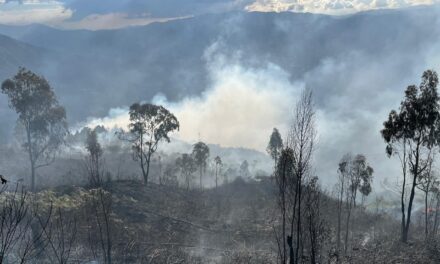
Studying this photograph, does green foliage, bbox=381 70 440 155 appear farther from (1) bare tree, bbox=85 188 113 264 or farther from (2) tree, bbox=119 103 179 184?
(2) tree, bbox=119 103 179 184

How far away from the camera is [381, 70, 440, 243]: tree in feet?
100

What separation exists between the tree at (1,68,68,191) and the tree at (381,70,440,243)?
31.7 metres

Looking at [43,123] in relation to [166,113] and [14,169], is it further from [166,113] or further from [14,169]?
[14,169]

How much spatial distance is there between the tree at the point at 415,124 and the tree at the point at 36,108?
104 ft

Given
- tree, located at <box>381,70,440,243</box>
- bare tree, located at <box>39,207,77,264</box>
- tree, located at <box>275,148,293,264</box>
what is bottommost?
bare tree, located at <box>39,207,77,264</box>

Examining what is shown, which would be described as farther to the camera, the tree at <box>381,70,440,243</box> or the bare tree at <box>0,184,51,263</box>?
the tree at <box>381,70,440,243</box>

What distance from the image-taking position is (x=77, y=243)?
80.9 ft

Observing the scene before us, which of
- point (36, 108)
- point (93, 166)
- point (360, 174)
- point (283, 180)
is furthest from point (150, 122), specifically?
point (283, 180)

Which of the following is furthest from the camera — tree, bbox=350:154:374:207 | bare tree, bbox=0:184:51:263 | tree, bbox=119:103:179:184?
tree, bbox=119:103:179:184

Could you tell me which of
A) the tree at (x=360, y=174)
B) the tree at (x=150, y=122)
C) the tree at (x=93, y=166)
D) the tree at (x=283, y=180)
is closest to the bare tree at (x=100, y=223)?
the tree at (x=93, y=166)

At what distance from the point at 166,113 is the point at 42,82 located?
16628 mm

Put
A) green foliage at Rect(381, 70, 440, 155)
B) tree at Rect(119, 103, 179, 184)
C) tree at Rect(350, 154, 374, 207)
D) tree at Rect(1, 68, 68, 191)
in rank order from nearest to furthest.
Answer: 1. green foliage at Rect(381, 70, 440, 155)
2. tree at Rect(350, 154, 374, 207)
3. tree at Rect(1, 68, 68, 191)
4. tree at Rect(119, 103, 179, 184)

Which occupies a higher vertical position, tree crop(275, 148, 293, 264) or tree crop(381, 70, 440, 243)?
tree crop(381, 70, 440, 243)

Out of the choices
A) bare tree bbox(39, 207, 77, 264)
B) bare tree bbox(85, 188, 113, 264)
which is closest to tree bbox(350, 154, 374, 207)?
bare tree bbox(85, 188, 113, 264)
